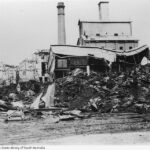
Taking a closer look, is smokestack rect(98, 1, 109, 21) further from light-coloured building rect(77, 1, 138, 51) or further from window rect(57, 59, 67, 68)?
window rect(57, 59, 67, 68)

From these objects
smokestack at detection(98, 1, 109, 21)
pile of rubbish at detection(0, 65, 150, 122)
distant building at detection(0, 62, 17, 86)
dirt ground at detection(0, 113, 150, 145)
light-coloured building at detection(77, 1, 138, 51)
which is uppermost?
smokestack at detection(98, 1, 109, 21)

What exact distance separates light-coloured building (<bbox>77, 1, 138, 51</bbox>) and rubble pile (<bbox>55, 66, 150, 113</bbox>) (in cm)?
1307

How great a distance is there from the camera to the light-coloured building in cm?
→ 3712

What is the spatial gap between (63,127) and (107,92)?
7.81m

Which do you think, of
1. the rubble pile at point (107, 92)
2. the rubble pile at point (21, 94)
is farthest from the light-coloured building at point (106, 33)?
the rubble pile at point (107, 92)

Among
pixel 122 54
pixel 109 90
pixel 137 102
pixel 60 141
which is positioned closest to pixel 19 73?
pixel 122 54

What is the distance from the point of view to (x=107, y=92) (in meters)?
20.2

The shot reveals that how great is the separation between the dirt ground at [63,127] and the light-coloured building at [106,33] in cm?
2254

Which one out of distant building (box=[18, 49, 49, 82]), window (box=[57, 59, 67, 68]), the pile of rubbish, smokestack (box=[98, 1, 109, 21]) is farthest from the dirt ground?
distant building (box=[18, 49, 49, 82])

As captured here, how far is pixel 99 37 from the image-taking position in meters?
37.2

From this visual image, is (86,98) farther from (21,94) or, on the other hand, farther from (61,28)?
(61,28)

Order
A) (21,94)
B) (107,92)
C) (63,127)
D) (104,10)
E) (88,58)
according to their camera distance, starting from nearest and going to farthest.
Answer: (63,127)
(107,92)
(21,94)
(88,58)
(104,10)

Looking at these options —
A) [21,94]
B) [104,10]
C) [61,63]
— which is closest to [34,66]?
[104,10]

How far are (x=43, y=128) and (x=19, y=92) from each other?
14782 mm
